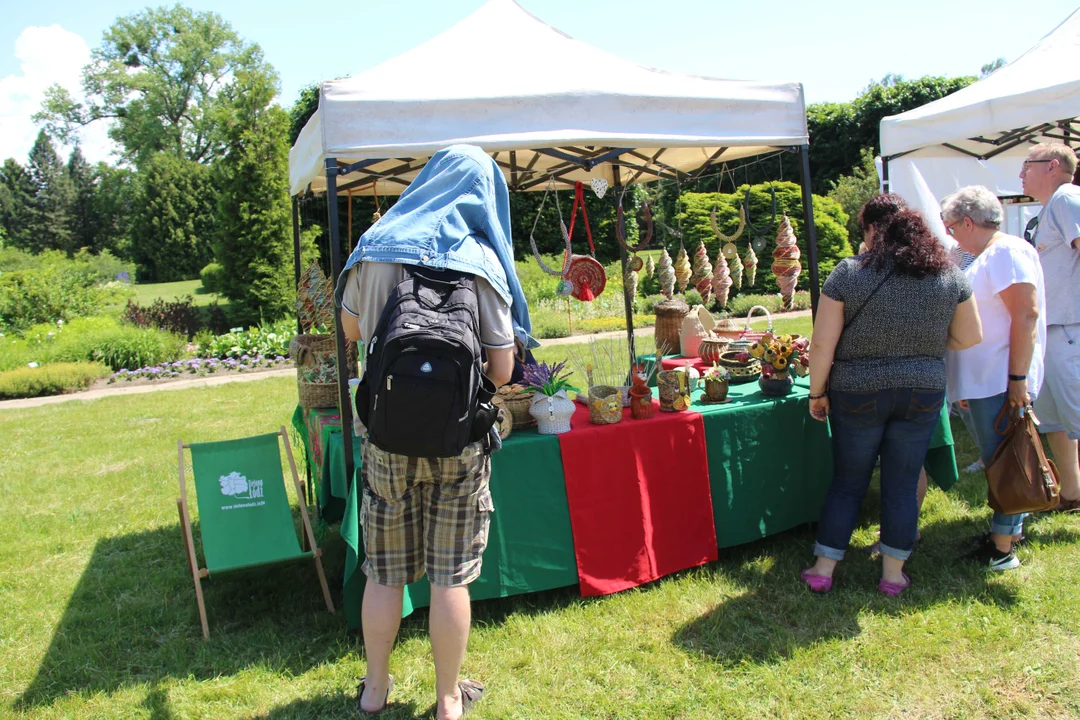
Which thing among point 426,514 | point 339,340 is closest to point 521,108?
point 339,340

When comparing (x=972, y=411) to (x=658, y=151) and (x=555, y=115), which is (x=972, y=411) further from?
(x=658, y=151)

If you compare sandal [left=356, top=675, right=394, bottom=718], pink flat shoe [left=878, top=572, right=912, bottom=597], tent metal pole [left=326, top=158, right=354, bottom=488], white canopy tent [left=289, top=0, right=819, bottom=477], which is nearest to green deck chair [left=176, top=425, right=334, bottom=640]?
tent metal pole [left=326, top=158, right=354, bottom=488]

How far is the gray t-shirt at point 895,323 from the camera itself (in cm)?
251

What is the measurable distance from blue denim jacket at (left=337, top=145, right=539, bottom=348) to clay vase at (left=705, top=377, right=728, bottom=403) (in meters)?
1.39

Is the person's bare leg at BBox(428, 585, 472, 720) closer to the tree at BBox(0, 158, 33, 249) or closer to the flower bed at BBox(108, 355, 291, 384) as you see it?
the flower bed at BBox(108, 355, 291, 384)

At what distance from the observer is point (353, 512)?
2.58 m

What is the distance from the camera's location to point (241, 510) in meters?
3.07

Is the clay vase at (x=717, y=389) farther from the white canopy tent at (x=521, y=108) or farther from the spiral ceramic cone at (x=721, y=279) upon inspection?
the spiral ceramic cone at (x=721, y=279)

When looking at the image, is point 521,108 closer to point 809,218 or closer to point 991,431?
point 809,218

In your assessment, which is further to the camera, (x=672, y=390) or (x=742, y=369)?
(x=742, y=369)

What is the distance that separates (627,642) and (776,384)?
52.0 inches

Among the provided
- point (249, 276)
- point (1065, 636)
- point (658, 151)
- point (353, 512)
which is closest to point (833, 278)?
point (1065, 636)

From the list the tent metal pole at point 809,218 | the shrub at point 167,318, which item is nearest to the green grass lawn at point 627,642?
the tent metal pole at point 809,218

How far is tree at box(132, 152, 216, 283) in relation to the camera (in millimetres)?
→ 25453
